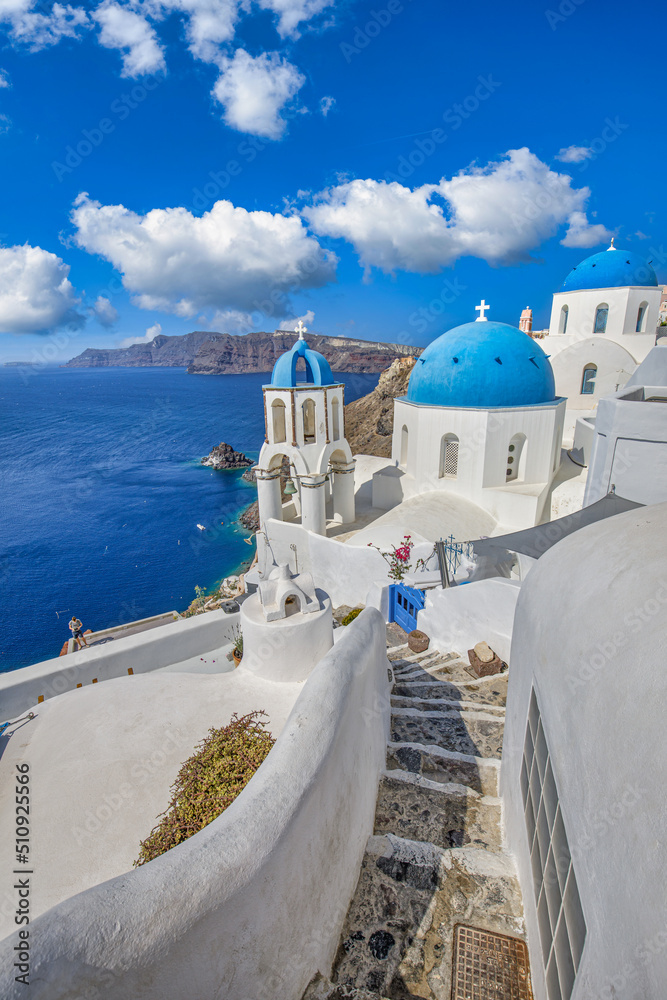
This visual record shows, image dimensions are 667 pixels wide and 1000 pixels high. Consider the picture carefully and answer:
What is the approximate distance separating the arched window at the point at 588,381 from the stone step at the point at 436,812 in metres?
21.1

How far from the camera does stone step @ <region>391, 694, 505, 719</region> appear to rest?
6.75 meters

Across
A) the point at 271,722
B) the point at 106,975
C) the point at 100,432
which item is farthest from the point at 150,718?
the point at 100,432

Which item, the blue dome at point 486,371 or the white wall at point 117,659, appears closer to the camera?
the white wall at point 117,659

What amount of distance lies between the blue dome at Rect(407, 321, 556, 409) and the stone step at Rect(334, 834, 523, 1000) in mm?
13089

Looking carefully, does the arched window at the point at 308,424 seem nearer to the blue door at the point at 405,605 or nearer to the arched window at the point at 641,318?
the blue door at the point at 405,605

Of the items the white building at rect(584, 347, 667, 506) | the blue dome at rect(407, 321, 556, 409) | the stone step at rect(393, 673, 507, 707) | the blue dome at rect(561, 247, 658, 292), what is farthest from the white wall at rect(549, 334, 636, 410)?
the stone step at rect(393, 673, 507, 707)

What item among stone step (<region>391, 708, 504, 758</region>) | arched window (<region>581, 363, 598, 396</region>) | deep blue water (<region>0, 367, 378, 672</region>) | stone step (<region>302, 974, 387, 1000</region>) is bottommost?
deep blue water (<region>0, 367, 378, 672</region>)

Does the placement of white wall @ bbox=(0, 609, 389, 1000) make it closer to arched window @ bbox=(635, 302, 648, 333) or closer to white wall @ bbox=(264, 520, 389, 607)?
white wall @ bbox=(264, 520, 389, 607)

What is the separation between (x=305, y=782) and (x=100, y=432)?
338ft

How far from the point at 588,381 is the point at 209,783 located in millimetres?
22916

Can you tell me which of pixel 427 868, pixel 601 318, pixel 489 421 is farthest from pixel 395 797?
pixel 601 318

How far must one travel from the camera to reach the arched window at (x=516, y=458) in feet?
52.3

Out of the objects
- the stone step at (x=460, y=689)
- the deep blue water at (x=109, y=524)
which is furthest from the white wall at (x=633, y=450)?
the deep blue water at (x=109, y=524)

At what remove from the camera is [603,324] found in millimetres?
23250
